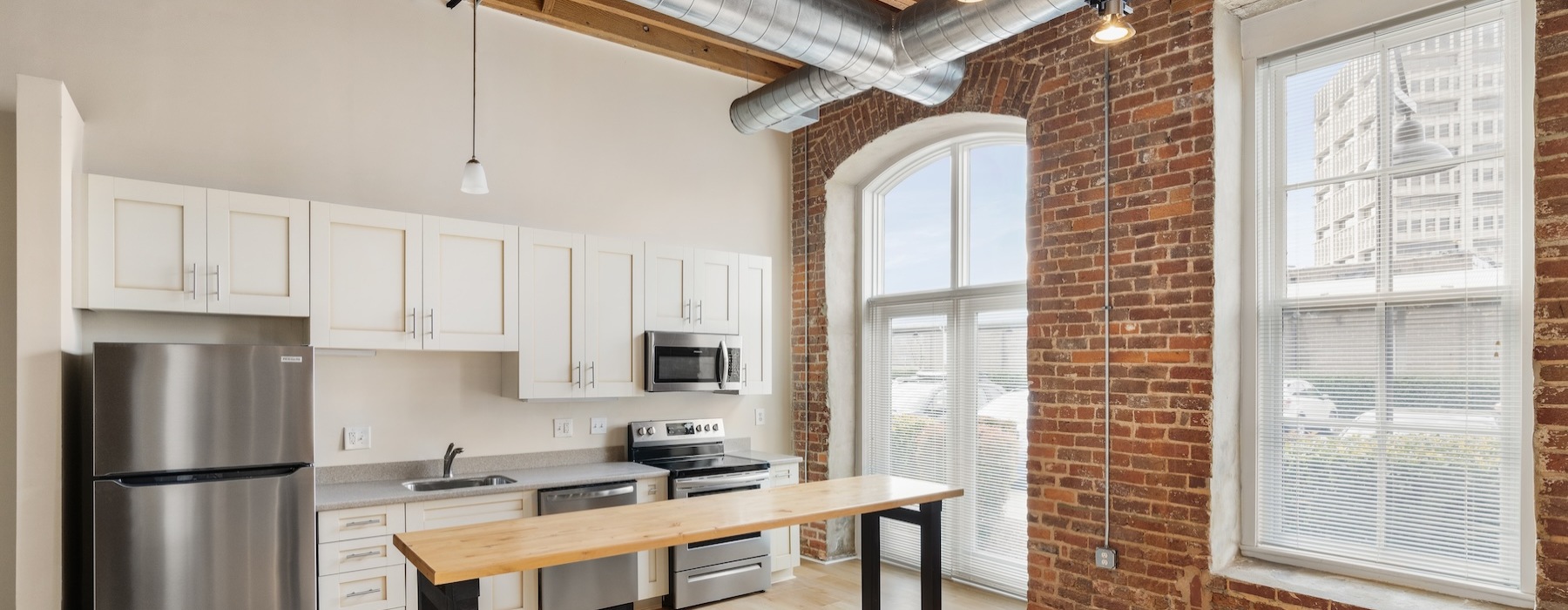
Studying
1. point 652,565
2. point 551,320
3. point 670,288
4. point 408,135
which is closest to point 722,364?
point 670,288

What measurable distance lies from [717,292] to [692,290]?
19cm

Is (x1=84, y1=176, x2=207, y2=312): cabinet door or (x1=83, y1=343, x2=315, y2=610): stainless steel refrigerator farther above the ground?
(x1=84, y1=176, x2=207, y2=312): cabinet door

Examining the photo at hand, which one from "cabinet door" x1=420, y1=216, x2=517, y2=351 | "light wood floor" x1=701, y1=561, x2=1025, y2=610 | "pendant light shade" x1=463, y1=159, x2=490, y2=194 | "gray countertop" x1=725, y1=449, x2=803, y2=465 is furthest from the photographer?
"gray countertop" x1=725, y1=449, x2=803, y2=465

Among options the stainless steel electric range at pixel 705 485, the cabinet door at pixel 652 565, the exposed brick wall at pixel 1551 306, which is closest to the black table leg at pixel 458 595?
the cabinet door at pixel 652 565

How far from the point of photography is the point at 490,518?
413 centimetres

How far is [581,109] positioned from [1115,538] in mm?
3791

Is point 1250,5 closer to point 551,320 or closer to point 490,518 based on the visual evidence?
point 551,320

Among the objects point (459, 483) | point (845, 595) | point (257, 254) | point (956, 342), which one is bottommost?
point (845, 595)

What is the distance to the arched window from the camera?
Answer: 16.6 feet

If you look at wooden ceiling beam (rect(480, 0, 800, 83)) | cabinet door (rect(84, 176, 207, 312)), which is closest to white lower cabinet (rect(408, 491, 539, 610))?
cabinet door (rect(84, 176, 207, 312))

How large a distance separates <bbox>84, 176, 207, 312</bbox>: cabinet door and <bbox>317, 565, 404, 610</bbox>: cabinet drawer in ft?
4.21

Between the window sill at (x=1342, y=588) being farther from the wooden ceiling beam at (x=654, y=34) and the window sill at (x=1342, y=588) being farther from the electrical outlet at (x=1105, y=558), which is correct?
the wooden ceiling beam at (x=654, y=34)

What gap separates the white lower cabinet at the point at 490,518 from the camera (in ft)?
12.8

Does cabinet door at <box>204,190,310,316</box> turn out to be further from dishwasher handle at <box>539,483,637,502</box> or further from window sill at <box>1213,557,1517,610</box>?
window sill at <box>1213,557,1517,610</box>
